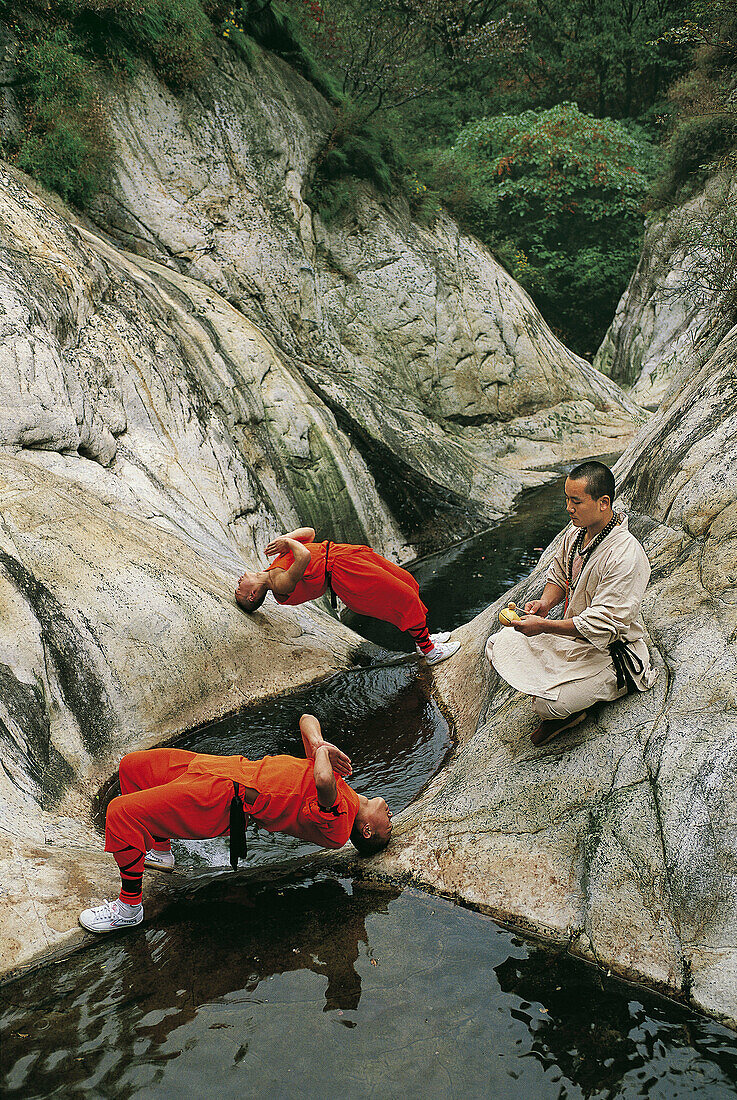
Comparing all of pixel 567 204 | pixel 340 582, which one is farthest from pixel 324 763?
pixel 567 204

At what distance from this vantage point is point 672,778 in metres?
3.62

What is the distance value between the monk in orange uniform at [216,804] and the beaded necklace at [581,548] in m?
1.58

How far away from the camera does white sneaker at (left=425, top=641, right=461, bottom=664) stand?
22.3 ft

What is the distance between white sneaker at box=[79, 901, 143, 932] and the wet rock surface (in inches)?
46.3

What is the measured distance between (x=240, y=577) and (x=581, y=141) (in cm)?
1913

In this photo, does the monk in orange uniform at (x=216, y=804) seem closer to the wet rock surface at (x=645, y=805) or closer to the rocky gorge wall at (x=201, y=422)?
the rocky gorge wall at (x=201, y=422)

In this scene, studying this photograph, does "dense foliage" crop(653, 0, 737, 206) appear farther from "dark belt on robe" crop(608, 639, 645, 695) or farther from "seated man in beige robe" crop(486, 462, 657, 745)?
"dark belt on robe" crop(608, 639, 645, 695)

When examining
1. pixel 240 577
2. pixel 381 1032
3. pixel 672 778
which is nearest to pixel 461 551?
A: pixel 240 577

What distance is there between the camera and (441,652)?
22.4ft

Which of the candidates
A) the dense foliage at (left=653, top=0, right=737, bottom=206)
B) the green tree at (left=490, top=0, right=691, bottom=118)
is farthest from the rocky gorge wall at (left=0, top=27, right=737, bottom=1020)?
the green tree at (left=490, top=0, right=691, bottom=118)

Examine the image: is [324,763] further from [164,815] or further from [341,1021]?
[341,1021]

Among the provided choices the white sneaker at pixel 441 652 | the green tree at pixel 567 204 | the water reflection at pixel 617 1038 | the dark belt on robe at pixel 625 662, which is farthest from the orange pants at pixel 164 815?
the green tree at pixel 567 204

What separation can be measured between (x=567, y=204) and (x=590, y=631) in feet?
68.1

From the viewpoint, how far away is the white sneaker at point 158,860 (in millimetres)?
4129
